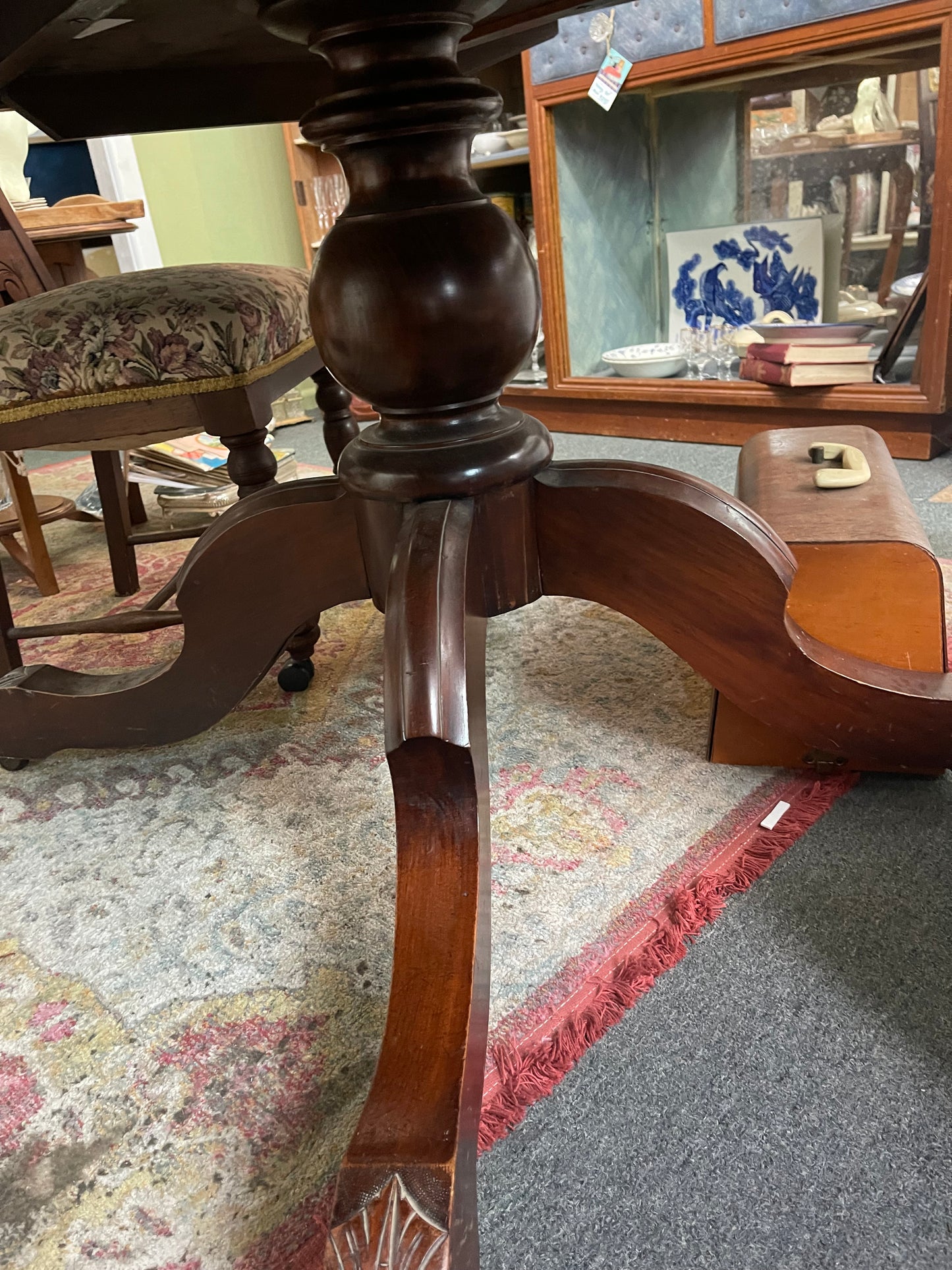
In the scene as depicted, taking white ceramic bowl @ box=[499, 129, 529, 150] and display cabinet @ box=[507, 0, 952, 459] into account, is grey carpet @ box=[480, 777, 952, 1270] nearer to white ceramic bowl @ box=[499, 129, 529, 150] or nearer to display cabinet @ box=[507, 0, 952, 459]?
display cabinet @ box=[507, 0, 952, 459]

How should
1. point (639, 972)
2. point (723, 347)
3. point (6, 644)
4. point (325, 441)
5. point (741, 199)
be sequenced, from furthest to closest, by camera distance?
point (723, 347), point (741, 199), point (325, 441), point (6, 644), point (639, 972)

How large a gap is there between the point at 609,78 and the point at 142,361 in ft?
4.74

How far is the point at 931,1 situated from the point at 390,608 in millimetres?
1515

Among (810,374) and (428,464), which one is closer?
(428,464)

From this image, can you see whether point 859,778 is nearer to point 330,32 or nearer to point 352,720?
point 352,720

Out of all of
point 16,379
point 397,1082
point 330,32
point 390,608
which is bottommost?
point 397,1082

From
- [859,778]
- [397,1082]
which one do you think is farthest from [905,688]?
[397,1082]

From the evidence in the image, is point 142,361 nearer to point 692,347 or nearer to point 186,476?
point 186,476

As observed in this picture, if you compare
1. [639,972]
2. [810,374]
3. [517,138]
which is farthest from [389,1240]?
[517,138]

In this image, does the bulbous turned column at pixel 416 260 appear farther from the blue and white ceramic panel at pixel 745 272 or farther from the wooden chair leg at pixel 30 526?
the blue and white ceramic panel at pixel 745 272

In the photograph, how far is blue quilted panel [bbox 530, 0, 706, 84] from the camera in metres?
1.75

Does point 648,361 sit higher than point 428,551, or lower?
lower

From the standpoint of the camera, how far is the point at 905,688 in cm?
73

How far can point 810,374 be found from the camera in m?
1.77
